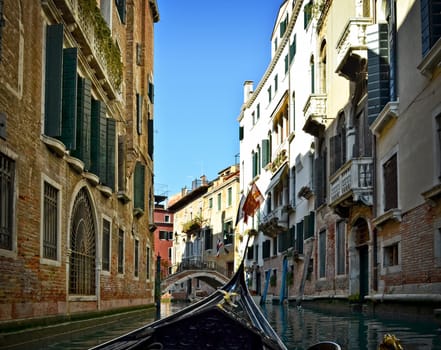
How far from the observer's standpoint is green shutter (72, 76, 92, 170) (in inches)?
391

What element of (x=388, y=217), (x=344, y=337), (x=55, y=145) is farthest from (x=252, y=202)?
(x=344, y=337)

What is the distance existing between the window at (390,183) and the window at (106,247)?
16.8ft

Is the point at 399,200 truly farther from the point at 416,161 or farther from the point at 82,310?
the point at 82,310

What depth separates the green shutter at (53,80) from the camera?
8383mm

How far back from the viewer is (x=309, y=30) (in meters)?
19.5

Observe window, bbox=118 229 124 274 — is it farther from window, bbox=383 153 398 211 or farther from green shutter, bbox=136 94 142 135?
window, bbox=383 153 398 211

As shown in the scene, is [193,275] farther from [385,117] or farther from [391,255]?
[385,117]

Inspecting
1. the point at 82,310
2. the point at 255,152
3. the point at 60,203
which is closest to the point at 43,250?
the point at 60,203

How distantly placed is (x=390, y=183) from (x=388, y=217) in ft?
2.39

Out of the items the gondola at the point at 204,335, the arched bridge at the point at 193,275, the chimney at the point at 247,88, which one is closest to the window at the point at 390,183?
the gondola at the point at 204,335

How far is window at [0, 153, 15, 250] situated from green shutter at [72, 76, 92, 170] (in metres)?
2.81

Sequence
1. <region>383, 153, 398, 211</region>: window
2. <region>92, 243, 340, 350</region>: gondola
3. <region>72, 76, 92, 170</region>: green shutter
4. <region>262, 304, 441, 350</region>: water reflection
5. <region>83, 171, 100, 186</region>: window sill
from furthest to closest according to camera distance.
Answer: <region>383, 153, 398, 211</region>: window < <region>83, 171, 100, 186</region>: window sill < <region>72, 76, 92, 170</region>: green shutter < <region>262, 304, 441, 350</region>: water reflection < <region>92, 243, 340, 350</region>: gondola

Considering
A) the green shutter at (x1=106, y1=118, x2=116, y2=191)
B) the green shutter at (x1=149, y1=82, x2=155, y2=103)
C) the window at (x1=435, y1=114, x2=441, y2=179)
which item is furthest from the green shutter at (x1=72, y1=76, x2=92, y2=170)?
the green shutter at (x1=149, y1=82, x2=155, y2=103)

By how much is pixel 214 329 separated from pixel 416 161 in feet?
21.9
